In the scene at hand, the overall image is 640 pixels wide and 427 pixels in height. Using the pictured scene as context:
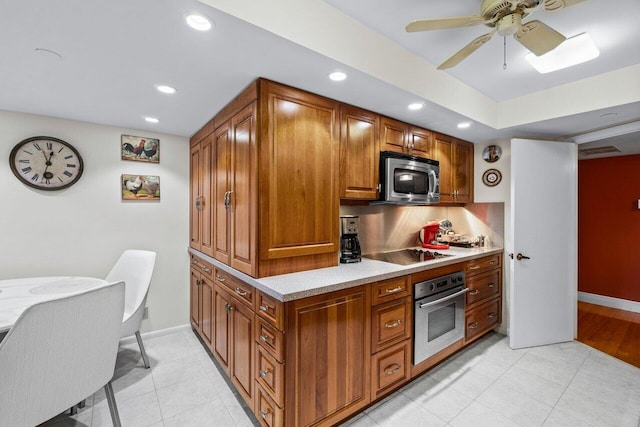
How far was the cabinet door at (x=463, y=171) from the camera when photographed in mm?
3148

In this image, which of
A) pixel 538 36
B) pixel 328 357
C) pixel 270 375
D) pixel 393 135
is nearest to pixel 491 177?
pixel 393 135

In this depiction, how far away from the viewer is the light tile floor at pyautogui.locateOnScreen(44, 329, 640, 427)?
179 centimetres

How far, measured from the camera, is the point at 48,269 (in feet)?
7.98

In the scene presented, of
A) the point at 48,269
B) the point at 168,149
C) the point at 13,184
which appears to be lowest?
the point at 48,269

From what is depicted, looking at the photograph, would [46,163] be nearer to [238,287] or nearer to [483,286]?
[238,287]

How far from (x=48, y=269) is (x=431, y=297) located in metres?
3.25

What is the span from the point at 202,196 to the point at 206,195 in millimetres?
133

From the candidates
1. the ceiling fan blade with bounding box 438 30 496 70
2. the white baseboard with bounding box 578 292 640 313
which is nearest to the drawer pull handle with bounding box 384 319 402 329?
the ceiling fan blade with bounding box 438 30 496 70

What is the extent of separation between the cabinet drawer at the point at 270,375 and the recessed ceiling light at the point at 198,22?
166 cm

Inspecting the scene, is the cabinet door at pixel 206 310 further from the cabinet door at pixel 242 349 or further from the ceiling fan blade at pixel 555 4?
the ceiling fan blade at pixel 555 4

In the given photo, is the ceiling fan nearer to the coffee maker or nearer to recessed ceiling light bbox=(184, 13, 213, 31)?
recessed ceiling light bbox=(184, 13, 213, 31)

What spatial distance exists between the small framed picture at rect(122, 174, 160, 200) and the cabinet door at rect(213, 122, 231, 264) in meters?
0.96

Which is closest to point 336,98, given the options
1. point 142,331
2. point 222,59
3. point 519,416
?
point 222,59

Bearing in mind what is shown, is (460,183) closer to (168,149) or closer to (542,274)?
(542,274)
